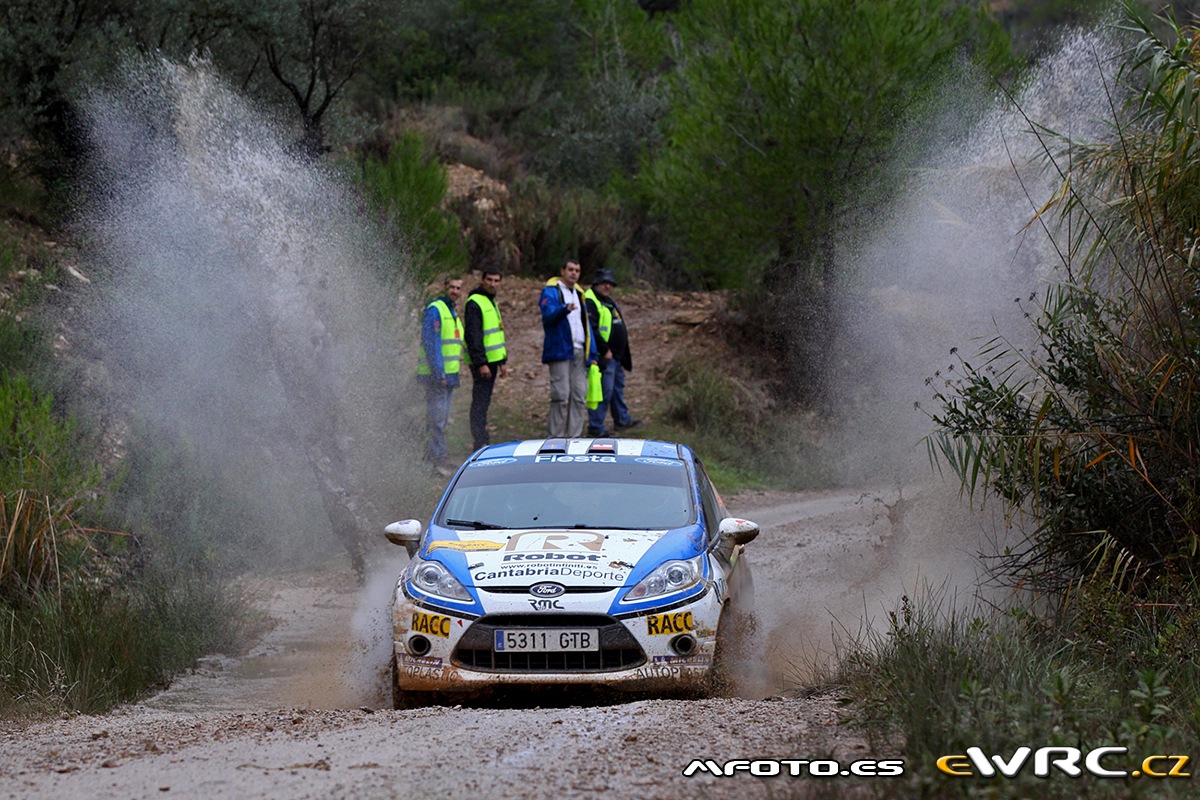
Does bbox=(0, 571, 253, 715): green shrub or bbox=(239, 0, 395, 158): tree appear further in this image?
bbox=(239, 0, 395, 158): tree

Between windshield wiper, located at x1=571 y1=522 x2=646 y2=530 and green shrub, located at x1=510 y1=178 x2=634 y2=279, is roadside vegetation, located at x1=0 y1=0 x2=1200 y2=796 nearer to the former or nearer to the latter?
green shrub, located at x1=510 y1=178 x2=634 y2=279

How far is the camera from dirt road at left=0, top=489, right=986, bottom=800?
4336 mm

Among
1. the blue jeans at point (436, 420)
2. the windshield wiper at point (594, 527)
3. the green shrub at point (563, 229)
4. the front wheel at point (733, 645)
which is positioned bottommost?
the front wheel at point (733, 645)

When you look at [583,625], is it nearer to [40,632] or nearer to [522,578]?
[522,578]

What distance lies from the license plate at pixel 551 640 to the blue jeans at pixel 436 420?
790 centimetres

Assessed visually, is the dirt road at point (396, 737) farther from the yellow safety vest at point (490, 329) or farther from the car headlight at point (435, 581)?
the yellow safety vest at point (490, 329)

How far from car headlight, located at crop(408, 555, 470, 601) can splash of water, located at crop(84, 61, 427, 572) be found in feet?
15.8

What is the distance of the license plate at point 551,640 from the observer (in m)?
6.21

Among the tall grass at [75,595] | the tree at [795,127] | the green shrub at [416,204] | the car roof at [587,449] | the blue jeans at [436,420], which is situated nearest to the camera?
the tall grass at [75,595]

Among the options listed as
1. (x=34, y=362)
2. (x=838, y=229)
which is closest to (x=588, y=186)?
(x=838, y=229)

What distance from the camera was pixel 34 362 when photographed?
11.2 metres

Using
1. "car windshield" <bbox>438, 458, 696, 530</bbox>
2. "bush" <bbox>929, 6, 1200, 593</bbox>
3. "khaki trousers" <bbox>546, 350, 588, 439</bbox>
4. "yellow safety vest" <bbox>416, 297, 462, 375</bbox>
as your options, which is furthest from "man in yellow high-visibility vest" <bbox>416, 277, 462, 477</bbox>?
"bush" <bbox>929, 6, 1200, 593</bbox>
